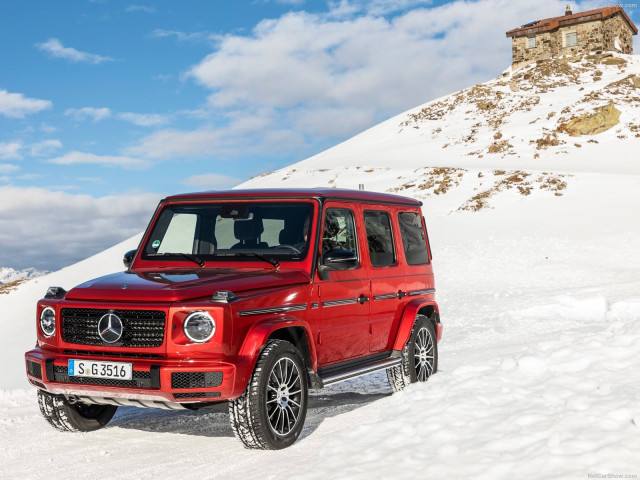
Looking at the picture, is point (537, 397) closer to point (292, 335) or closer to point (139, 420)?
point (292, 335)

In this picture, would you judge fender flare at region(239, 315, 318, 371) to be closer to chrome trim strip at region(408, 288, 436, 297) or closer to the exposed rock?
chrome trim strip at region(408, 288, 436, 297)

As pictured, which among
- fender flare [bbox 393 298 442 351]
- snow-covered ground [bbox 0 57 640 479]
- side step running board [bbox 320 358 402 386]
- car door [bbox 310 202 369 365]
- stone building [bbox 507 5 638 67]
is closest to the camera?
snow-covered ground [bbox 0 57 640 479]

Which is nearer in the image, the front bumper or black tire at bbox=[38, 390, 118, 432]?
the front bumper

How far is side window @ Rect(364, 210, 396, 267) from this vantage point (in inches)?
294

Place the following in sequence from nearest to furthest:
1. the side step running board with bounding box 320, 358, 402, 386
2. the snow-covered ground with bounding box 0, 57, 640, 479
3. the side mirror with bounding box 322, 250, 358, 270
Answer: the snow-covered ground with bounding box 0, 57, 640, 479 < the side mirror with bounding box 322, 250, 358, 270 < the side step running board with bounding box 320, 358, 402, 386

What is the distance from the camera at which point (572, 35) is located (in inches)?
2260

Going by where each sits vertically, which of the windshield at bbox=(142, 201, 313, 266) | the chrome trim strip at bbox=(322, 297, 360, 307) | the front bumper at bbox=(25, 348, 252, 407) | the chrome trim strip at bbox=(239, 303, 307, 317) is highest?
the windshield at bbox=(142, 201, 313, 266)

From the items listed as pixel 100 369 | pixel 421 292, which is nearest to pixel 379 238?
pixel 421 292

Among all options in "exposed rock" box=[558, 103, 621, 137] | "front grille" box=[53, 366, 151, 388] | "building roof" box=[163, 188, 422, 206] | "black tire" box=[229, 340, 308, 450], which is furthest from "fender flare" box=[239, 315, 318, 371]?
"exposed rock" box=[558, 103, 621, 137]

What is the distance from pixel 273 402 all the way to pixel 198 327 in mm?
912

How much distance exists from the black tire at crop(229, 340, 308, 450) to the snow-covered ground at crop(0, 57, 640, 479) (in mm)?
138

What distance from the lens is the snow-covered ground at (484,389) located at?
5223mm

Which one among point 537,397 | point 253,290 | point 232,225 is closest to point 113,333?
point 253,290

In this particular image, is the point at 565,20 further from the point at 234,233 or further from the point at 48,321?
the point at 48,321
